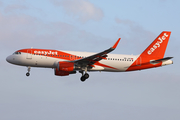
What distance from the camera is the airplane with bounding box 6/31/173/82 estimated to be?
47.9 metres

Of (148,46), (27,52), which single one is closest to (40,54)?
(27,52)

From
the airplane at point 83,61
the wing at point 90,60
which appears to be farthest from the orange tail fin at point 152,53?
the wing at point 90,60

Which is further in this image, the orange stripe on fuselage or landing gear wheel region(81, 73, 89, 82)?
landing gear wheel region(81, 73, 89, 82)

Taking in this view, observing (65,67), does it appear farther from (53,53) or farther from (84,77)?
(84,77)

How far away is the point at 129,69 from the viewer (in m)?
51.6

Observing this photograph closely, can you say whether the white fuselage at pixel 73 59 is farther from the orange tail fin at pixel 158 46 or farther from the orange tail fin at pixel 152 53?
the orange tail fin at pixel 158 46

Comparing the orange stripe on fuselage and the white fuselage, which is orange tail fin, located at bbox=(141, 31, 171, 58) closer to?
the white fuselage

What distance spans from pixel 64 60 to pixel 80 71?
3499mm

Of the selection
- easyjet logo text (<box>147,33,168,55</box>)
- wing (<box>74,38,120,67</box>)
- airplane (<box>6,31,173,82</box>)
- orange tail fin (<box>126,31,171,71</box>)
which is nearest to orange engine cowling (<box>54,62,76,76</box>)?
airplane (<box>6,31,173,82</box>)

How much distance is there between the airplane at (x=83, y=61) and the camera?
157ft

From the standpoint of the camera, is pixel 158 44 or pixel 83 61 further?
pixel 158 44

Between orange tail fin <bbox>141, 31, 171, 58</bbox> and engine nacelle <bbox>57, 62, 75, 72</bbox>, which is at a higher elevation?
orange tail fin <bbox>141, 31, 171, 58</bbox>

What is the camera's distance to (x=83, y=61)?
47.8 meters

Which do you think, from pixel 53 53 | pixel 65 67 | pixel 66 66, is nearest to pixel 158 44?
pixel 66 66
